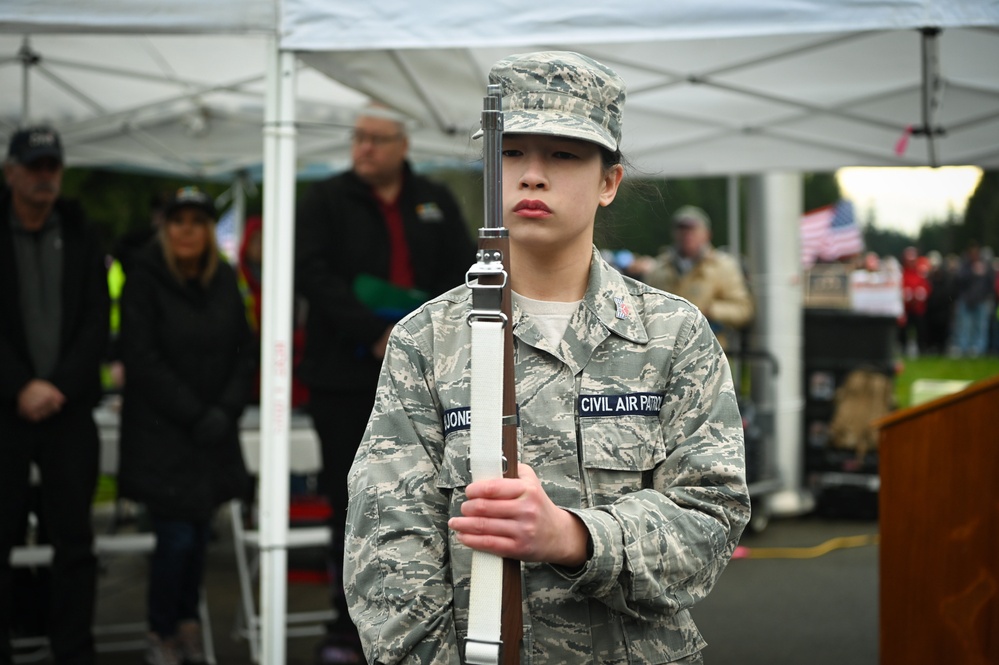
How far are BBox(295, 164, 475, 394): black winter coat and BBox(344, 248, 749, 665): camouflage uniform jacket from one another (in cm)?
276

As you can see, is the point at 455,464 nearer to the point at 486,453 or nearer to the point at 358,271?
the point at 486,453

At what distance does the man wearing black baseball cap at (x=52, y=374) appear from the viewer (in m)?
4.45

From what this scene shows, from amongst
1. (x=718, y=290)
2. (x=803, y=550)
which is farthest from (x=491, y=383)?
(x=718, y=290)

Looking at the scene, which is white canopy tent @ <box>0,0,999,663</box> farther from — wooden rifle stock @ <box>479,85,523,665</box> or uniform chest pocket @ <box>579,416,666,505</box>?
wooden rifle stock @ <box>479,85,523,665</box>

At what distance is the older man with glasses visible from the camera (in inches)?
181

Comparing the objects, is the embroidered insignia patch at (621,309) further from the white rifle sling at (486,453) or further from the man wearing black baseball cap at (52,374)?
the man wearing black baseball cap at (52,374)

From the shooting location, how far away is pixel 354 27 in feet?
11.9

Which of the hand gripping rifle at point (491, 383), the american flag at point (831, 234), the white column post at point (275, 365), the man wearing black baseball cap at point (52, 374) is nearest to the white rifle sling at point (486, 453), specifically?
the hand gripping rifle at point (491, 383)

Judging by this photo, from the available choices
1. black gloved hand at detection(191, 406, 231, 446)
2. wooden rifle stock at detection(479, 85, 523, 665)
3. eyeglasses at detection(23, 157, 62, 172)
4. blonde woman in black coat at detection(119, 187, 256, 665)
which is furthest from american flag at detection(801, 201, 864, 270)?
wooden rifle stock at detection(479, 85, 523, 665)

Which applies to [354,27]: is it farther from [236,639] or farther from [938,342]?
[938,342]

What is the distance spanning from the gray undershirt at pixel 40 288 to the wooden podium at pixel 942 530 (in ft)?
11.0

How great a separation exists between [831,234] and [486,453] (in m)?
18.1

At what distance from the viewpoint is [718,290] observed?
8.71 m

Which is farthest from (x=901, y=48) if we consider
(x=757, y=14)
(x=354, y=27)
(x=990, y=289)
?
(x=990, y=289)
